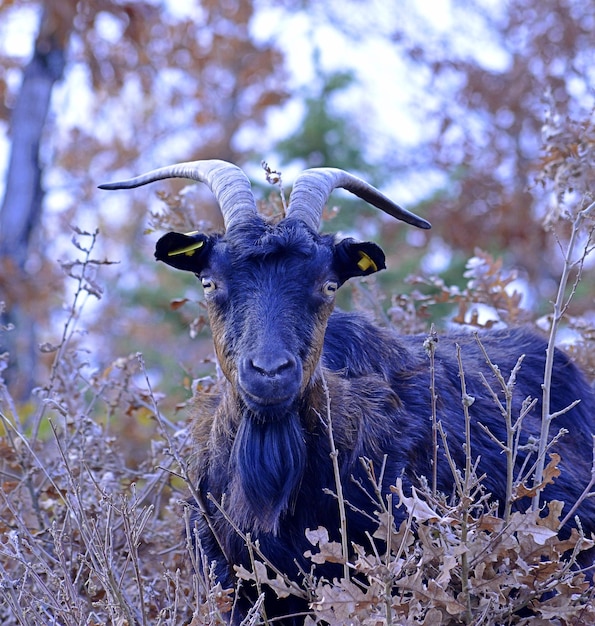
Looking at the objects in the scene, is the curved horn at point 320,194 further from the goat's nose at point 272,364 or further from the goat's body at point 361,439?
the goat's nose at point 272,364

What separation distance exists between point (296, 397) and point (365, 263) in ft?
3.25

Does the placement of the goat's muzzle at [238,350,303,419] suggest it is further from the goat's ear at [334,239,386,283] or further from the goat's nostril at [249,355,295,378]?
the goat's ear at [334,239,386,283]

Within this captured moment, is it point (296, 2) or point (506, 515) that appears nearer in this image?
point (506, 515)

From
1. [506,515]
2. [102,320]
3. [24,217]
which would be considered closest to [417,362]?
[506,515]

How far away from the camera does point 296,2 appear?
24047 millimetres

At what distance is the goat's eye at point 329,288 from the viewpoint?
492 centimetres

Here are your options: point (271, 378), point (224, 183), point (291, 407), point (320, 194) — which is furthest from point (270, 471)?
point (224, 183)

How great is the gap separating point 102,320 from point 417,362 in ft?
60.3

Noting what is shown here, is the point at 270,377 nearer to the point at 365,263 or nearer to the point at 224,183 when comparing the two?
the point at 365,263

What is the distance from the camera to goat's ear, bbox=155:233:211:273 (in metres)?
5.00

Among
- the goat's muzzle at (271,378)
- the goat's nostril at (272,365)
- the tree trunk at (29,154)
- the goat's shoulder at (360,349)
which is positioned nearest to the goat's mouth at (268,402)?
the goat's muzzle at (271,378)

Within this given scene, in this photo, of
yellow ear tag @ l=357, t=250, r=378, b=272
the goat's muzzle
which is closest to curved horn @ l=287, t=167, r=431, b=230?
yellow ear tag @ l=357, t=250, r=378, b=272

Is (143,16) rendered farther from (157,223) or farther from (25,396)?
(157,223)

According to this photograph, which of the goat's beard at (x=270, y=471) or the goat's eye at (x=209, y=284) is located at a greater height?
the goat's eye at (x=209, y=284)
